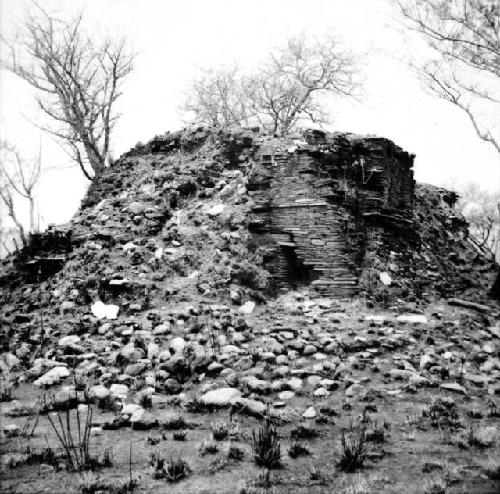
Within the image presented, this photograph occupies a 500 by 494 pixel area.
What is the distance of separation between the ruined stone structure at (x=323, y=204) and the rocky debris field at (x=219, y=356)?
39 centimetres

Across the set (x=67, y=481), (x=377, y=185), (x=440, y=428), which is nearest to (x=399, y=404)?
(x=440, y=428)

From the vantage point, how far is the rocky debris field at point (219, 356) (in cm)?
347

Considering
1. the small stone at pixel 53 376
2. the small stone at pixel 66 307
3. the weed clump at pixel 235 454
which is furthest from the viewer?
the small stone at pixel 66 307

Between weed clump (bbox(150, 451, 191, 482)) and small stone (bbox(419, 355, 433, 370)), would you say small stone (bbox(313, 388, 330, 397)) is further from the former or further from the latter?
weed clump (bbox(150, 451, 191, 482))

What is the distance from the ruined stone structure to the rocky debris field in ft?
1.27

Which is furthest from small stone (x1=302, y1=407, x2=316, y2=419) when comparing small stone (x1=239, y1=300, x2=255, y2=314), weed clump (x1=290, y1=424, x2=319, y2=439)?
small stone (x1=239, y1=300, x2=255, y2=314)

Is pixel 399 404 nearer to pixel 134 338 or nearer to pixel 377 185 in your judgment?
pixel 134 338

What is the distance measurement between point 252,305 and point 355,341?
1999 mm

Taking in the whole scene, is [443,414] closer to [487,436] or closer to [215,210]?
[487,436]

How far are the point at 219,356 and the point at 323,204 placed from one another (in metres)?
4.24

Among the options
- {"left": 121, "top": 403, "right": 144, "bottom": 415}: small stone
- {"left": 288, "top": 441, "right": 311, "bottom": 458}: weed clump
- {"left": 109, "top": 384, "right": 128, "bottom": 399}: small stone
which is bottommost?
{"left": 288, "top": 441, "right": 311, "bottom": 458}: weed clump

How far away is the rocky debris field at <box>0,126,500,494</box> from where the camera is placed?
347 centimetres

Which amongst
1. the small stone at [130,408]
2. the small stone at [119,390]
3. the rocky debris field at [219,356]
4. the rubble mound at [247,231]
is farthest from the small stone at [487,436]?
the rubble mound at [247,231]

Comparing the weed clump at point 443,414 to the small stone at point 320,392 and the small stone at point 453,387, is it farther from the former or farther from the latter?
the small stone at point 320,392
